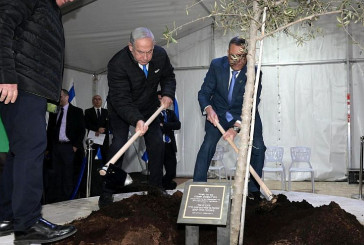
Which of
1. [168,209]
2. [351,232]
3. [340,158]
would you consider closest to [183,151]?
[340,158]

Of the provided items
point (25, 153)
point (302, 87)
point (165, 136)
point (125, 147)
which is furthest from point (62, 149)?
point (302, 87)

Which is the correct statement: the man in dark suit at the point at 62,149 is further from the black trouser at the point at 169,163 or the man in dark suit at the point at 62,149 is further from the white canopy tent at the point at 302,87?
the white canopy tent at the point at 302,87

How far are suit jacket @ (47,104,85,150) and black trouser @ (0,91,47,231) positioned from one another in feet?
11.9

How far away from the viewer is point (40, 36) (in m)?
2.12

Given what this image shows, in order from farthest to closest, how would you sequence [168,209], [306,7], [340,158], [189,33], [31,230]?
[189,33]
[340,158]
[168,209]
[306,7]
[31,230]

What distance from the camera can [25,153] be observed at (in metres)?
2.04

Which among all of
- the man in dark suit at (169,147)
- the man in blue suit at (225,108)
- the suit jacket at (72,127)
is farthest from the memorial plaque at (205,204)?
the man in dark suit at (169,147)

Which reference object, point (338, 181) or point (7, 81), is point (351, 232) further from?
point (338, 181)

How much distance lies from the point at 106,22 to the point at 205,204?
6252mm

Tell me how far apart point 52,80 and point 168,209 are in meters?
1.25

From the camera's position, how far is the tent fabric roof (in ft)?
23.1

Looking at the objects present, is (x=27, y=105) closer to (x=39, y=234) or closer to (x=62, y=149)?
(x=39, y=234)

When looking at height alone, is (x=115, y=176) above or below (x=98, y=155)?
above

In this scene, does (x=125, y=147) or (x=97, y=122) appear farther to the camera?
(x=97, y=122)
